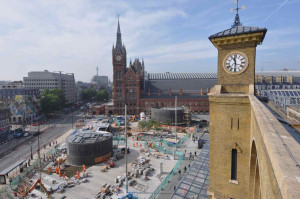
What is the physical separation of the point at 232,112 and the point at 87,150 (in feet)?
90.1

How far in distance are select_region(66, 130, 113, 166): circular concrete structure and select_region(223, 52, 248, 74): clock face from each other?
2706 cm

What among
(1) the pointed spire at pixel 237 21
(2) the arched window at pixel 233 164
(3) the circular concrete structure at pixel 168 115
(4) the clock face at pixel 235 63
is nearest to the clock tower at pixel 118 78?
(3) the circular concrete structure at pixel 168 115

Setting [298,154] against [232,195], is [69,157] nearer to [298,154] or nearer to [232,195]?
[232,195]

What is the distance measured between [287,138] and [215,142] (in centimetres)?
920

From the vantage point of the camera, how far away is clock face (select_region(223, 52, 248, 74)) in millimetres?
13422

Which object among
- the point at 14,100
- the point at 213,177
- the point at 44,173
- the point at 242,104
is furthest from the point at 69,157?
the point at 14,100

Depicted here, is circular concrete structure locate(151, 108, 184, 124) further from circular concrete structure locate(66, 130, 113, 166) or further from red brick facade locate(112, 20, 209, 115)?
circular concrete structure locate(66, 130, 113, 166)

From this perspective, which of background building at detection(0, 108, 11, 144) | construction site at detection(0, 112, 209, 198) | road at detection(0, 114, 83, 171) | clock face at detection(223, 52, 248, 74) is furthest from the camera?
background building at detection(0, 108, 11, 144)

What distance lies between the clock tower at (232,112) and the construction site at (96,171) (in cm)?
1189

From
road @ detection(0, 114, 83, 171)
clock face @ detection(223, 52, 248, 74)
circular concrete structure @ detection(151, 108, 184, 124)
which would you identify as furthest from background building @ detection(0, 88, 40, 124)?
clock face @ detection(223, 52, 248, 74)

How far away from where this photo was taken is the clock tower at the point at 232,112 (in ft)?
41.4

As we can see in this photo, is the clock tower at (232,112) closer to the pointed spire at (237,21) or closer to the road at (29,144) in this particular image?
the pointed spire at (237,21)

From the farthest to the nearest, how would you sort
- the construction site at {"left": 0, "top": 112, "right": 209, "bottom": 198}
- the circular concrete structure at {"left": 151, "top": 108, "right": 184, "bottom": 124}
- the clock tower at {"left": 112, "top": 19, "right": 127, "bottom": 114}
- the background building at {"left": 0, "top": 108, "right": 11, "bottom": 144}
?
the clock tower at {"left": 112, "top": 19, "right": 127, "bottom": 114}, the circular concrete structure at {"left": 151, "top": 108, "right": 184, "bottom": 124}, the background building at {"left": 0, "top": 108, "right": 11, "bottom": 144}, the construction site at {"left": 0, "top": 112, "right": 209, "bottom": 198}

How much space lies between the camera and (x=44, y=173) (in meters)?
30.4
